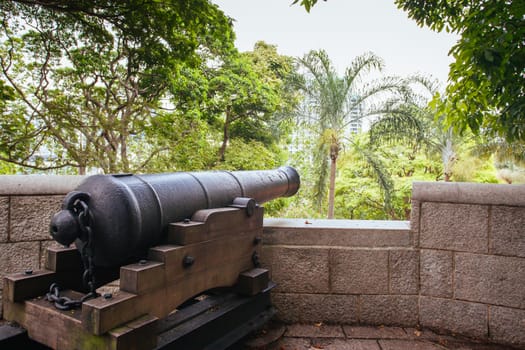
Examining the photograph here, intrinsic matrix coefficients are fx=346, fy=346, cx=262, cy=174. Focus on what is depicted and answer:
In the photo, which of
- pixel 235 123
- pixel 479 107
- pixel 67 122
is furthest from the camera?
pixel 235 123

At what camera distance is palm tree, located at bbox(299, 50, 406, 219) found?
1173 cm

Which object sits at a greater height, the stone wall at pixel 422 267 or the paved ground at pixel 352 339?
the stone wall at pixel 422 267

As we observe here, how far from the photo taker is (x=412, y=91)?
11406mm

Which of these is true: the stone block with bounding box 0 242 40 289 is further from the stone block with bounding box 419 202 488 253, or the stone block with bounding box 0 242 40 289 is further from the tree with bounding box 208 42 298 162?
the tree with bounding box 208 42 298 162

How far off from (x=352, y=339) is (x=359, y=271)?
0.53 meters

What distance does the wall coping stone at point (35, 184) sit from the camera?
7.50 feet

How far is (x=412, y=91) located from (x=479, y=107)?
29.8ft

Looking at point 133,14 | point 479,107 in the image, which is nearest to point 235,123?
point 133,14

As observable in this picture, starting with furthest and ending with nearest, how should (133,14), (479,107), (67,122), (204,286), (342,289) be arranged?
1. (67,122)
2. (133,14)
3. (479,107)
4. (342,289)
5. (204,286)

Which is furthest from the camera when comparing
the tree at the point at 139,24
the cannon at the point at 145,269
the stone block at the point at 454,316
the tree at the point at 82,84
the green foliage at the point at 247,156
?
the green foliage at the point at 247,156

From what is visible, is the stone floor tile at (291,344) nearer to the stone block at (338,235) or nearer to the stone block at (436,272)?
the stone block at (338,235)

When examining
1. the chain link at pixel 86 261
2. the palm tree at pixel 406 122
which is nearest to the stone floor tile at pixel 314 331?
the chain link at pixel 86 261

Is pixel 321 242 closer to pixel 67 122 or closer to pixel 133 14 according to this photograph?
pixel 133 14

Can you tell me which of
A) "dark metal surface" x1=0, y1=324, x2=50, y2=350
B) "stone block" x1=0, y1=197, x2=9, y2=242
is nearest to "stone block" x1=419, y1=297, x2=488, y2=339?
"dark metal surface" x1=0, y1=324, x2=50, y2=350
